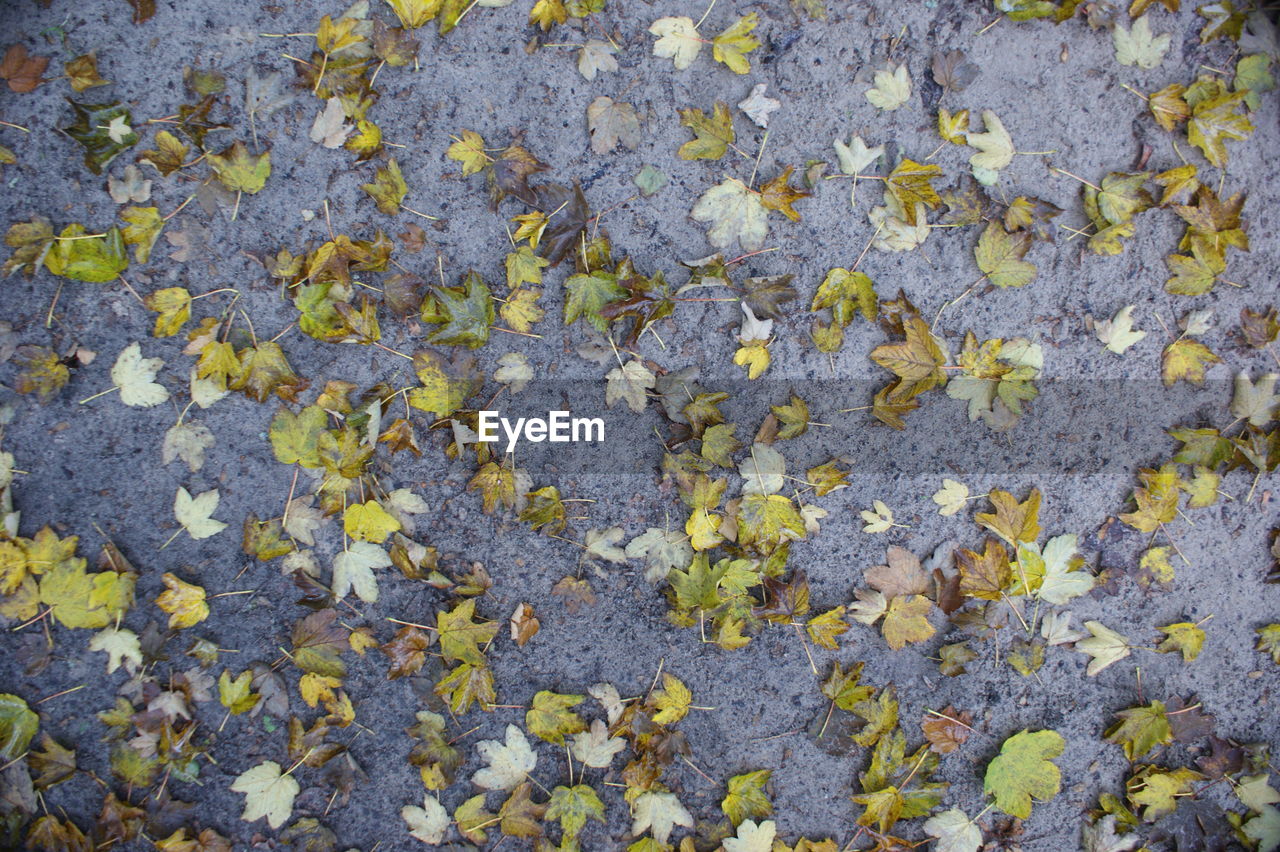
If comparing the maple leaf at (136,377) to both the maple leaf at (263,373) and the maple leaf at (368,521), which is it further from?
the maple leaf at (368,521)

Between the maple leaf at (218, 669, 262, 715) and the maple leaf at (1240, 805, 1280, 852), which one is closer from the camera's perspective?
the maple leaf at (218, 669, 262, 715)

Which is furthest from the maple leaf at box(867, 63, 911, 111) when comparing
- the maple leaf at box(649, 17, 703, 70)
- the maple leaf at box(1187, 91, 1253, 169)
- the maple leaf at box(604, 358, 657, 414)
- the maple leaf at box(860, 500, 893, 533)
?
the maple leaf at box(860, 500, 893, 533)

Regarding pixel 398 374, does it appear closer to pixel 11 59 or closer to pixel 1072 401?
pixel 11 59

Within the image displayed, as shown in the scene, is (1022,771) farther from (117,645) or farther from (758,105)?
(117,645)

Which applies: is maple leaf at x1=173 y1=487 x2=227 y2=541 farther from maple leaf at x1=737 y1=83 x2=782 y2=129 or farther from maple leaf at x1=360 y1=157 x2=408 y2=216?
maple leaf at x1=737 y1=83 x2=782 y2=129

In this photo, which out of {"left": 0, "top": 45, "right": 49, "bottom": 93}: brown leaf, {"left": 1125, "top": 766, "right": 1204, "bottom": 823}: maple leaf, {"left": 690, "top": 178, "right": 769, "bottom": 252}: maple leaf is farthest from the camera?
{"left": 1125, "top": 766, "right": 1204, "bottom": 823}: maple leaf

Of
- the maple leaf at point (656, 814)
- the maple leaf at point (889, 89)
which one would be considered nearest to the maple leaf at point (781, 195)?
the maple leaf at point (889, 89)

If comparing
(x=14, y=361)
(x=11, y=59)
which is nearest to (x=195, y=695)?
(x=14, y=361)
